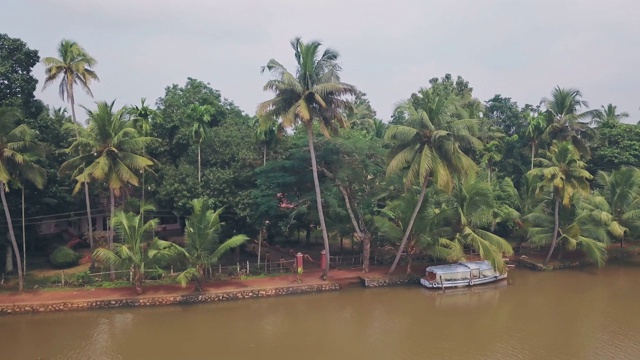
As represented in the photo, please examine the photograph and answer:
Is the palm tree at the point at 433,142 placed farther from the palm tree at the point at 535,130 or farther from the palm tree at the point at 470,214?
the palm tree at the point at 535,130

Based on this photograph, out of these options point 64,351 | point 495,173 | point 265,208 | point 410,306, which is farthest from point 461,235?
point 64,351

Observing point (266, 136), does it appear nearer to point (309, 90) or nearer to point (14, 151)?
point (309, 90)

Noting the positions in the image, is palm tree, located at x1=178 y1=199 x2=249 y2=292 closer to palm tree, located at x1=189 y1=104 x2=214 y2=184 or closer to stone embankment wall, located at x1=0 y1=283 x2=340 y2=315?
stone embankment wall, located at x1=0 y1=283 x2=340 y2=315

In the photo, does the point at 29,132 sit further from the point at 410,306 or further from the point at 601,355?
the point at 601,355

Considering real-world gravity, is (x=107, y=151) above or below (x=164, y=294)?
above

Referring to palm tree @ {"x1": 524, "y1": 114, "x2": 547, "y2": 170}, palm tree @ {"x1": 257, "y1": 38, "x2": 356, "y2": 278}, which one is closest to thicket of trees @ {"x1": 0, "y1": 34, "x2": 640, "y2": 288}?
palm tree @ {"x1": 257, "y1": 38, "x2": 356, "y2": 278}

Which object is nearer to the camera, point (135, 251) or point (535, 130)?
point (135, 251)

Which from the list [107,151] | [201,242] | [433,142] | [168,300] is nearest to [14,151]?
[107,151]

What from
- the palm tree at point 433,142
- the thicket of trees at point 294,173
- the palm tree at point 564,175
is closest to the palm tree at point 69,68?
the thicket of trees at point 294,173
